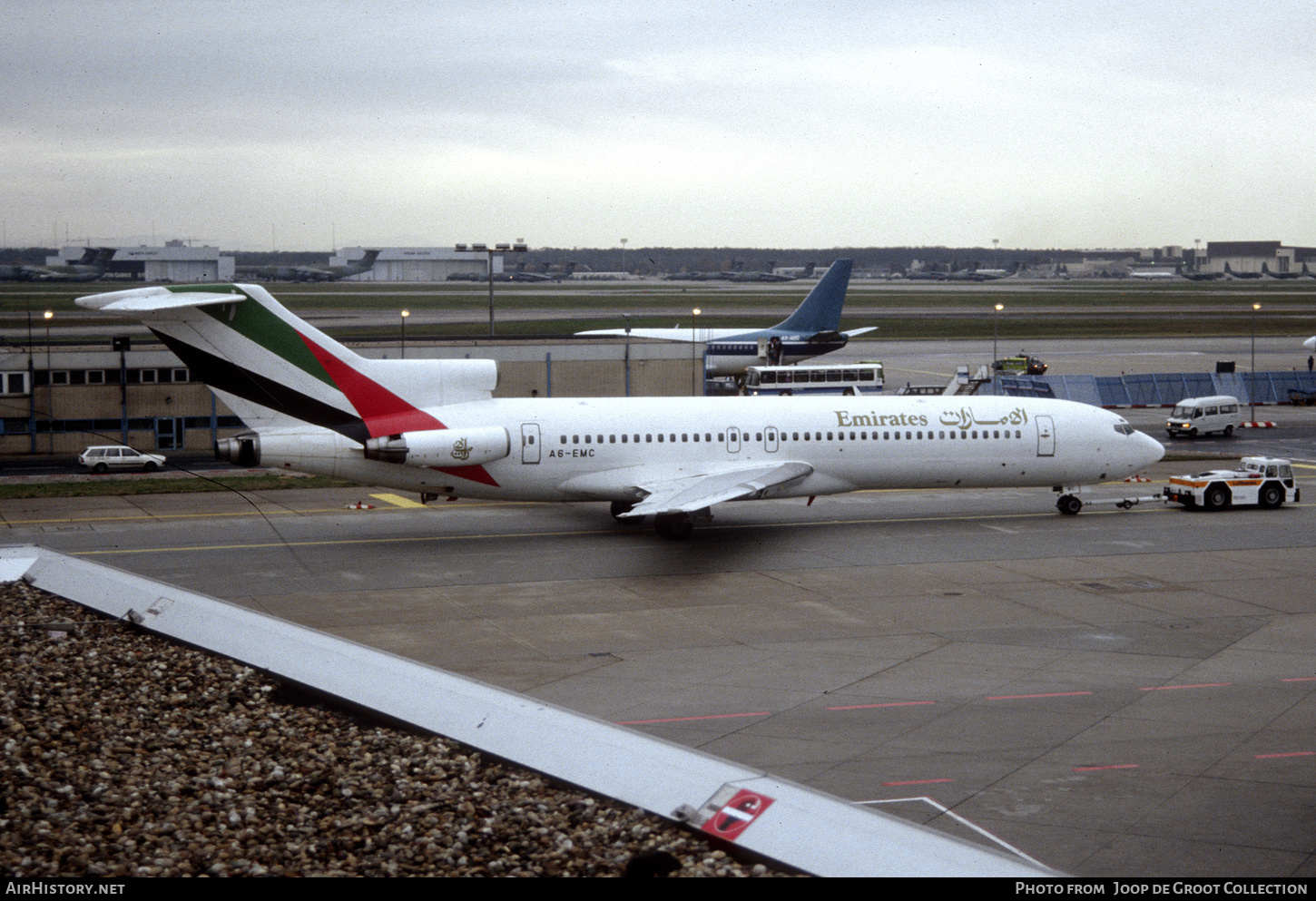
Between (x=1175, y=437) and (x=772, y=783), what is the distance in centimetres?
5857

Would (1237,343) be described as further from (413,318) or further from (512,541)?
(512,541)

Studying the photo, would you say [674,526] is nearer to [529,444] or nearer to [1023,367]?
[529,444]

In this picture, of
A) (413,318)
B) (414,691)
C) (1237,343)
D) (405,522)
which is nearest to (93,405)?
(405,522)

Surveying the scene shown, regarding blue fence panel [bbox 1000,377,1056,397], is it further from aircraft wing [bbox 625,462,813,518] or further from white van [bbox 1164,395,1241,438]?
aircraft wing [bbox 625,462,813,518]

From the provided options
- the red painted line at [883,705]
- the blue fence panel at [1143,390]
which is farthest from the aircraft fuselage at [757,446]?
the blue fence panel at [1143,390]

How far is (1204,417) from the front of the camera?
206ft

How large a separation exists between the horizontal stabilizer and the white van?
47.8 meters

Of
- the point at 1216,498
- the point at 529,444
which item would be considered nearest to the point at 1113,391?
the point at 1216,498

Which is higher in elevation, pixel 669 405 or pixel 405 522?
pixel 669 405

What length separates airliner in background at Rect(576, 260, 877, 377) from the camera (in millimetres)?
82062

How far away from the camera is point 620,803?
1029 cm

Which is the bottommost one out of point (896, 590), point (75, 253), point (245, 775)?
point (896, 590)

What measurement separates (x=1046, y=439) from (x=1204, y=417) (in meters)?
28.0

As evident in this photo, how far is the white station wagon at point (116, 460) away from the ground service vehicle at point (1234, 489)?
38.4 meters
